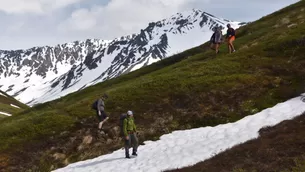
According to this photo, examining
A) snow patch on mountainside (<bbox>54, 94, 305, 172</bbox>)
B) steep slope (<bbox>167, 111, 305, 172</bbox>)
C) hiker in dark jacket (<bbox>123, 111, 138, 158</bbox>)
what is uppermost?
hiker in dark jacket (<bbox>123, 111, 138, 158</bbox>)

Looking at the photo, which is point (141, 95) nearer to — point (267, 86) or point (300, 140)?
point (267, 86)

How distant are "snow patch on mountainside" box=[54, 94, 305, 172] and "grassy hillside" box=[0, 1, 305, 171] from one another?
2.65 metres

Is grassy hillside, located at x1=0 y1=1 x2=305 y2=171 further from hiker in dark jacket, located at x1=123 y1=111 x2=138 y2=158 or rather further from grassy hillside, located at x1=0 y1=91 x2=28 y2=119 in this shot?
grassy hillside, located at x1=0 y1=91 x2=28 y2=119

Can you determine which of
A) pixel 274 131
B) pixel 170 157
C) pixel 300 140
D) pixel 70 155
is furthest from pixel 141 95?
pixel 300 140

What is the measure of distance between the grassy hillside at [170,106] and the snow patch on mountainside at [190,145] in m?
2.65

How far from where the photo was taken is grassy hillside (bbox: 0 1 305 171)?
33688 mm

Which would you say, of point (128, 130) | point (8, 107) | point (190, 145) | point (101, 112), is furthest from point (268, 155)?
point (8, 107)

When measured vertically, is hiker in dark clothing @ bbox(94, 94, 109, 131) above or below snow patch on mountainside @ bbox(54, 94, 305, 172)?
above

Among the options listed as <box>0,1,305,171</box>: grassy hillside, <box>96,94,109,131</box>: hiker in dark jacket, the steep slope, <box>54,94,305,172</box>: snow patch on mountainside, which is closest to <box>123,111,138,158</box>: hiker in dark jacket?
<box>54,94,305,172</box>: snow patch on mountainside

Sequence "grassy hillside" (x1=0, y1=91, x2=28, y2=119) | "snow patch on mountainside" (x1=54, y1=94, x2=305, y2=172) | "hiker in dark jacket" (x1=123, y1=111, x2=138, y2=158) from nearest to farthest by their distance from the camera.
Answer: "snow patch on mountainside" (x1=54, y1=94, x2=305, y2=172), "hiker in dark jacket" (x1=123, y1=111, x2=138, y2=158), "grassy hillside" (x1=0, y1=91, x2=28, y2=119)

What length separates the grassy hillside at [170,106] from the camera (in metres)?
33.7

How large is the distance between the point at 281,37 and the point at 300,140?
3754 cm

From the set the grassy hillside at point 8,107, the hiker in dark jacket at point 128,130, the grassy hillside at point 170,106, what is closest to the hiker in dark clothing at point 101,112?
the grassy hillside at point 170,106

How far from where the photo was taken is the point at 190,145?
2745cm
